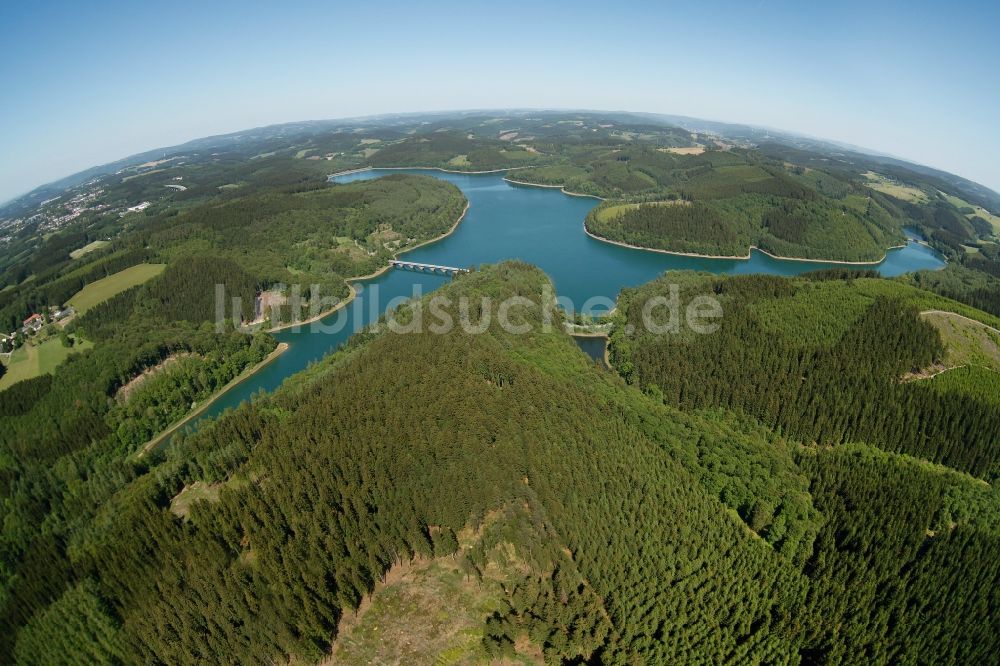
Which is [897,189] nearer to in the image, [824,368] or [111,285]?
[824,368]

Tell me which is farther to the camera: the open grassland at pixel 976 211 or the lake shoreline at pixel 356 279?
the open grassland at pixel 976 211

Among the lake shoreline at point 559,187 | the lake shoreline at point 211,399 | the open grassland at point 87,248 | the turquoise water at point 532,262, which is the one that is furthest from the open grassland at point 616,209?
the open grassland at point 87,248

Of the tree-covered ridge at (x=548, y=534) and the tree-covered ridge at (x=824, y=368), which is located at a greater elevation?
the tree-covered ridge at (x=824, y=368)

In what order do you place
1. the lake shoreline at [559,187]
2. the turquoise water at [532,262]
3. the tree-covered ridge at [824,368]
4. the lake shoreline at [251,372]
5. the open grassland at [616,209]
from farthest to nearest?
the lake shoreline at [559,187] → the open grassland at [616,209] → the turquoise water at [532,262] → the lake shoreline at [251,372] → the tree-covered ridge at [824,368]

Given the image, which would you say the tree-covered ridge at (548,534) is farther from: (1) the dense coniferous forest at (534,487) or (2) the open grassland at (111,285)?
(2) the open grassland at (111,285)

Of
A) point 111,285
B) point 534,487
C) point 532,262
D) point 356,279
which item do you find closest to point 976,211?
point 532,262
